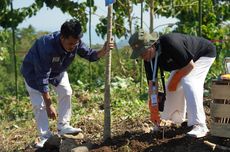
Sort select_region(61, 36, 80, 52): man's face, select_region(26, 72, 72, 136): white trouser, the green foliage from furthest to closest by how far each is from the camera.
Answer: the green foliage < select_region(26, 72, 72, 136): white trouser < select_region(61, 36, 80, 52): man's face

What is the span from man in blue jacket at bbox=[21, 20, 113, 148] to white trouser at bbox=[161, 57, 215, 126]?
83 cm

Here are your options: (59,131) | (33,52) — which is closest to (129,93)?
(59,131)

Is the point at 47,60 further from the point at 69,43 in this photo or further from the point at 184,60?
the point at 184,60

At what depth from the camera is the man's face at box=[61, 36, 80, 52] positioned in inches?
204

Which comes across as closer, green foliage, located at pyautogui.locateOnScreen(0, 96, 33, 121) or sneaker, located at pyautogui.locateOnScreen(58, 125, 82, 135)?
sneaker, located at pyautogui.locateOnScreen(58, 125, 82, 135)

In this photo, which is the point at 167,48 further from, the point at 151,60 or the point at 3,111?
the point at 3,111

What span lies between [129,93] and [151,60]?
13.4 ft

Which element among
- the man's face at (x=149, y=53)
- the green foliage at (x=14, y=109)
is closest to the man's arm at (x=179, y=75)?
the man's face at (x=149, y=53)

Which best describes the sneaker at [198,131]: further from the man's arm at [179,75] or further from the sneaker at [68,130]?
the sneaker at [68,130]

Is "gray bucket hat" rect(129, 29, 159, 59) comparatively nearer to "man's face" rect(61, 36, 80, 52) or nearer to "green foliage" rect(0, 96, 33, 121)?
"man's face" rect(61, 36, 80, 52)

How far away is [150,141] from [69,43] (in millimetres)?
1245

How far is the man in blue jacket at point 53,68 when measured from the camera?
525 cm

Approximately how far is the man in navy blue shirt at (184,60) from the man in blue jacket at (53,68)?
17.2 inches

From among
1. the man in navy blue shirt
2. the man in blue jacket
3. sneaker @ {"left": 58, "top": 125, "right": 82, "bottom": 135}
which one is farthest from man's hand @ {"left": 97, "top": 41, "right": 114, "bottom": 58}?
sneaker @ {"left": 58, "top": 125, "right": 82, "bottom": 135}
